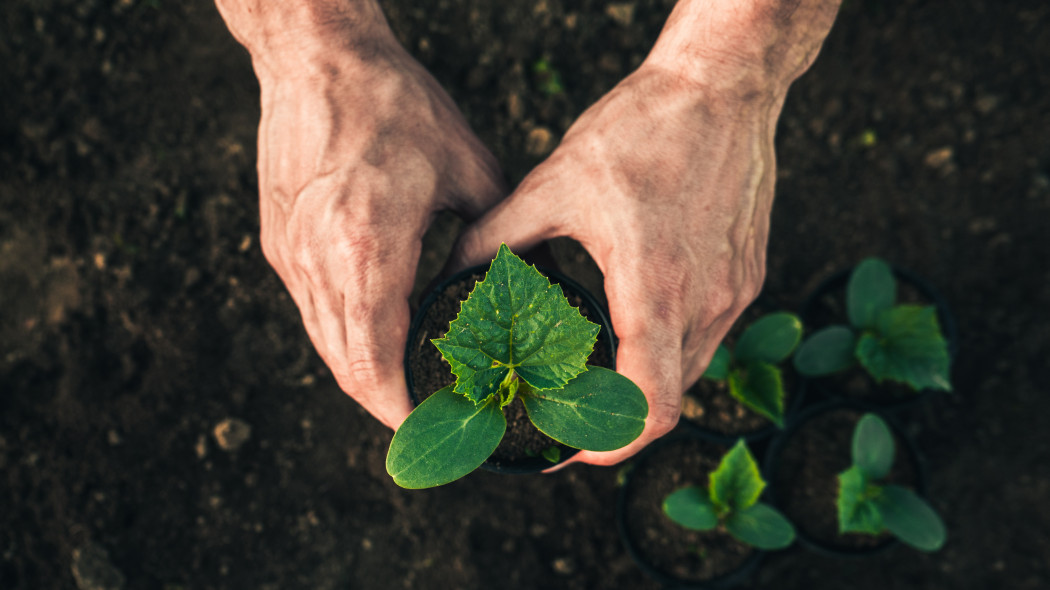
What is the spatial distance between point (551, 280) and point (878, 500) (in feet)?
4.42

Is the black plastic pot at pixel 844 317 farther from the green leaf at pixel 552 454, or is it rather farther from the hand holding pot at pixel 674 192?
the green leaf at pixel 552 454

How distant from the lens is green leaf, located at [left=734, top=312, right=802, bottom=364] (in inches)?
67.9

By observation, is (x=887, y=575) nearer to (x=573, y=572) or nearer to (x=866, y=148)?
(x=573, y=572)

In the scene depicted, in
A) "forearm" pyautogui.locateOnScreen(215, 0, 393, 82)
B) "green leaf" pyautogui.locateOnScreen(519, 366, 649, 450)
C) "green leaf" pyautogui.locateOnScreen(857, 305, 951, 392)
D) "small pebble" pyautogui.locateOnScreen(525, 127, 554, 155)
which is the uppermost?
"forearm" pyautogui.locateOnScreen(215, 0, 393, 82)

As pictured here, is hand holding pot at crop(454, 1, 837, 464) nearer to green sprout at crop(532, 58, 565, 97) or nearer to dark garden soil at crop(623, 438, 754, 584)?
dark garden soil at crop(623, 438, 754, 584)

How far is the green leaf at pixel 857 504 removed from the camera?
1.64 m

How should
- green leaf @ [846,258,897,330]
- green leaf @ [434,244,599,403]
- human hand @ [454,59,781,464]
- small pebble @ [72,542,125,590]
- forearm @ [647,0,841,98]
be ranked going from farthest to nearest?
small pebble @ [72,542,125,590] < green leaf @ [846,258,897,330] < forearm @ [647,0,841,98] < human hand @ [454,59,781,464] < green leaf @ [434,244,599,403]

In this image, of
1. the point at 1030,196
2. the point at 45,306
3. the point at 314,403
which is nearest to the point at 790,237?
the point at 1030,196

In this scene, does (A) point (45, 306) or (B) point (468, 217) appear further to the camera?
(A) point (45, 306)

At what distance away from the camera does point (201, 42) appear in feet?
7.25

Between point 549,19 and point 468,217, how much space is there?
121 centimetres

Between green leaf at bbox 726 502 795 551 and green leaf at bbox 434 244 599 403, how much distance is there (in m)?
1.07

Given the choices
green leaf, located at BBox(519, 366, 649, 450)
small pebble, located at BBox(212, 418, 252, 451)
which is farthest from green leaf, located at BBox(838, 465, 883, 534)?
small pebble, located at BBox(212, 418, 252, 451)

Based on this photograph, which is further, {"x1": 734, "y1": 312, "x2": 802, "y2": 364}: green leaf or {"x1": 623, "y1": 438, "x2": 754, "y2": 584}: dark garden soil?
{"x1": 623, "y1": 438, "x2": 754, "y2": 584}: dark garden soil
